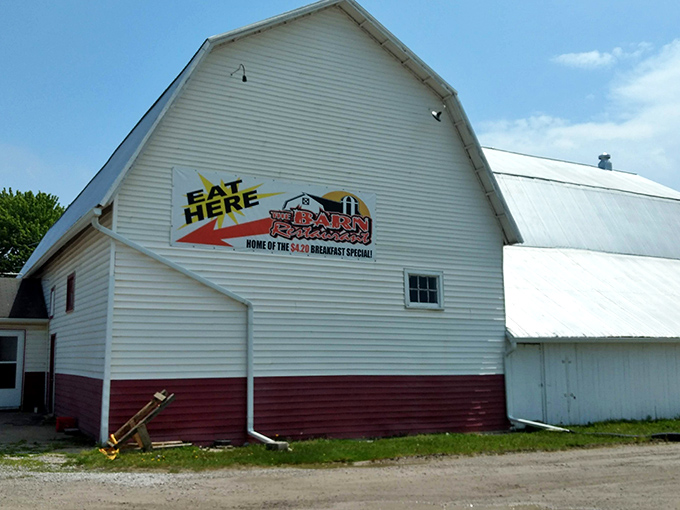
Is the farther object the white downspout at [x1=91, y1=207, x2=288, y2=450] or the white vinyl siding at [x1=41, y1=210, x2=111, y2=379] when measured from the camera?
the white vinyl siding at [x1=41, y1=210, x2=111, y2=379]

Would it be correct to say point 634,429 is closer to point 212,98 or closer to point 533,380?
point 533,380

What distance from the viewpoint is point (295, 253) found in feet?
49.1

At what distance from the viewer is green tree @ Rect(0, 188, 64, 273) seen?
153 ft

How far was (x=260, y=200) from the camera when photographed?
48.5 feet

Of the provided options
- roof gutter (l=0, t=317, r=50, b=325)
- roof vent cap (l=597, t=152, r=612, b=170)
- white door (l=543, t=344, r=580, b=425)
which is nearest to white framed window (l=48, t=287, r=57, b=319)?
roof gutter (l=0, t=317, r=50, b=325)

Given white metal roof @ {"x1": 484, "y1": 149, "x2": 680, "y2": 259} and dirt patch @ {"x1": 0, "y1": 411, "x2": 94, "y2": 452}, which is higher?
white metal roof @ {"x1": 484, "y1": 149, "x2": 680, "y2": 259}

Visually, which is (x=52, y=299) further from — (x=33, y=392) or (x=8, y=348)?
(x=33, y=392)

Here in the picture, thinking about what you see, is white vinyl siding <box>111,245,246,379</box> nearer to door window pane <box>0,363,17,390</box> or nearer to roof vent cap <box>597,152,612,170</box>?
door window pane <box>0,363,17,390</box>

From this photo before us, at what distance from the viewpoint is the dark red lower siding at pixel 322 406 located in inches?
520

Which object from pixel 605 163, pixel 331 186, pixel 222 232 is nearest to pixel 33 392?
pixel 222 232

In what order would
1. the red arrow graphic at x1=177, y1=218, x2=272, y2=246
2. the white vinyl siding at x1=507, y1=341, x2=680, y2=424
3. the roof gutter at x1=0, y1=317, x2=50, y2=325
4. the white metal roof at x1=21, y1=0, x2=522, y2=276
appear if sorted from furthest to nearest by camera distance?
the roof gutter at x1=0, y1=317, x2=50, y2=325
the white vinyl siding at x1=507, y1=341, x2=680, y2=424
the red arrow graphic at x1=177, y1=218, x2=272, y2=246
the white metal roof at x1=21, y1=0, x2=522, y2=276

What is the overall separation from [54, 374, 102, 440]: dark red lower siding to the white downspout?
8.55 ft

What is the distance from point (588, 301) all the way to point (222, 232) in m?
11.3

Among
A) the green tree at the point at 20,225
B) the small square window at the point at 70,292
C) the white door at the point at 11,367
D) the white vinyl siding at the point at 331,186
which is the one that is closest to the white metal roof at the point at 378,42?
the white vinyl siding at the point at 331,186
